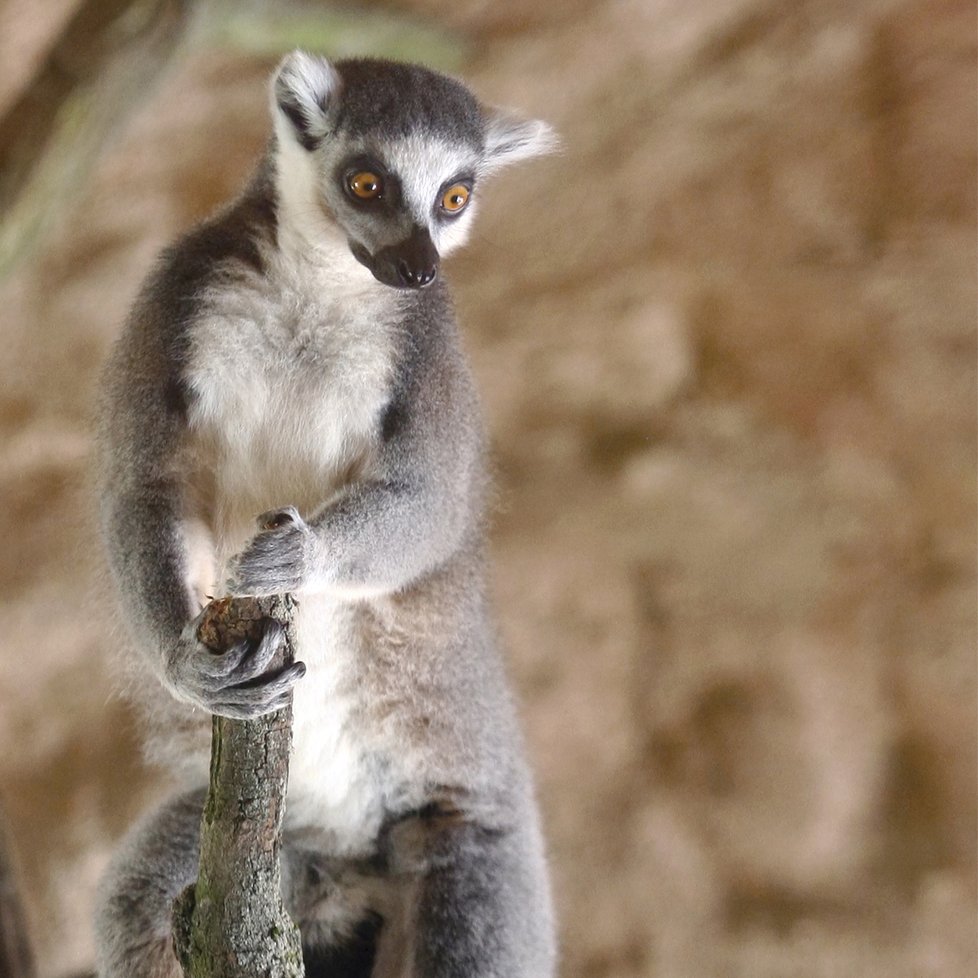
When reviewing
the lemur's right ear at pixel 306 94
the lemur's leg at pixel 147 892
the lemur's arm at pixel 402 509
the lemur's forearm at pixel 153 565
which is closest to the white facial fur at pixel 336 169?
the lemur's right ear at pixel 306 94

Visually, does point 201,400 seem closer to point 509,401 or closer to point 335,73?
point 335,73

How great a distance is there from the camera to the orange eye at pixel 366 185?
281 cm

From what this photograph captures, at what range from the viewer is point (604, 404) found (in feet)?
18.5

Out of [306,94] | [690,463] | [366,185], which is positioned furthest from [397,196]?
[690,463]

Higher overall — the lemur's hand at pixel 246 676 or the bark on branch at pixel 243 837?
the lemur's hand at pixel 246 676

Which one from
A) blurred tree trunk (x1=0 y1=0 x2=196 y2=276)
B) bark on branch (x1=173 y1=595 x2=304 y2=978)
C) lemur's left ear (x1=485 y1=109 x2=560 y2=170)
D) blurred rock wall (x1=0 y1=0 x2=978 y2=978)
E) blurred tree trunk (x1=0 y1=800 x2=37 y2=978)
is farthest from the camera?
blurred rock wall (x1=0 y1=0 x2=978 y2=978)

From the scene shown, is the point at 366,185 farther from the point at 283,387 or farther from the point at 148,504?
the point at 148,504

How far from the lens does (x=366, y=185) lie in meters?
2.81

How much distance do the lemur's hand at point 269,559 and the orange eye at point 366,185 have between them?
835 mm

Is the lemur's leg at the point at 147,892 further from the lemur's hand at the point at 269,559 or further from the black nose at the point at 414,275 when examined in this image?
the black nose at the point at 414,275

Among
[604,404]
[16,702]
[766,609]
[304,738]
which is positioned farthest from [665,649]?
[16,702]

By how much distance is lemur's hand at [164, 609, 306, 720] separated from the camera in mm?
2266

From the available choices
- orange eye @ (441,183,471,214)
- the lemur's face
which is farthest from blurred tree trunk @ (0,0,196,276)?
orange eye @ (441,183,471,214)

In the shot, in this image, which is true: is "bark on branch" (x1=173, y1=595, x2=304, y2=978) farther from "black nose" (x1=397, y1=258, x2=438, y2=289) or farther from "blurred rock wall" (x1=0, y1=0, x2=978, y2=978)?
"blurred rock wall" (x1=0, y1=0, x2=978, y2=978)
